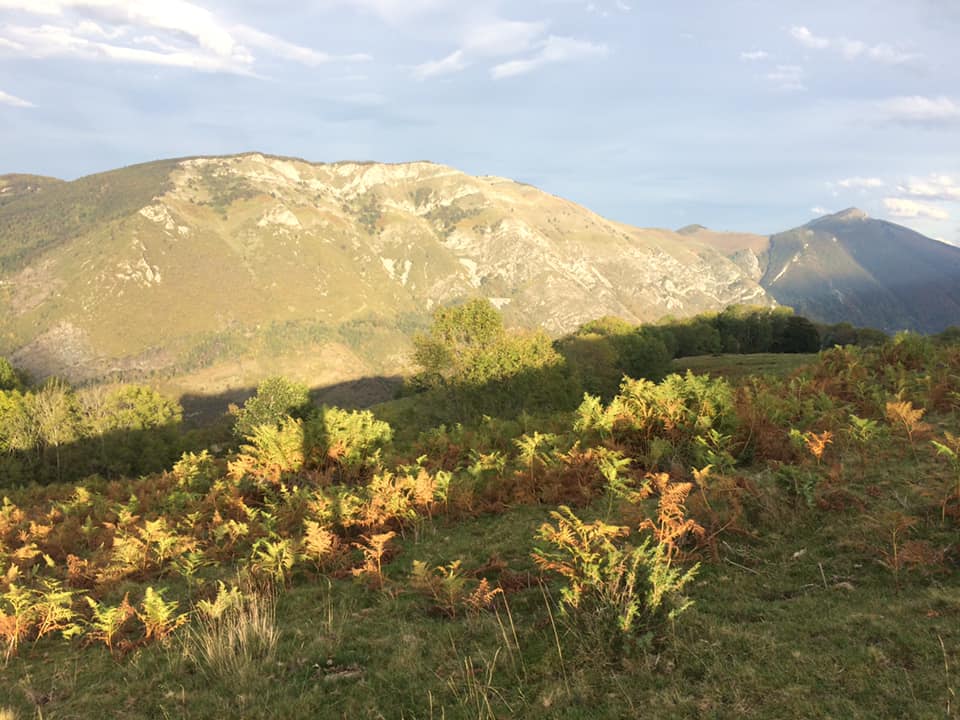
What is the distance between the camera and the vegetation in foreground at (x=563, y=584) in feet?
14.3

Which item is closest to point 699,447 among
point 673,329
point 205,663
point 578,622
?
point 578,622

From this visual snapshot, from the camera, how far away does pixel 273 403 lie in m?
58.3

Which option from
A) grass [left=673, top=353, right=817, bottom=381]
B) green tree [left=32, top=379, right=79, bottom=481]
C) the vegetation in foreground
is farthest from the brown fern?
green tree [left=32, top=379, right=79, bottom=481]

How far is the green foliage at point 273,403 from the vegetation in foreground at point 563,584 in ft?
146

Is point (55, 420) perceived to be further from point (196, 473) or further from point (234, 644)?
point (234, 644)

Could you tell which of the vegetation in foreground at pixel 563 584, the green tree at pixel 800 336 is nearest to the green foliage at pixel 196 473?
the vegetation in foreground at pixel 563 584

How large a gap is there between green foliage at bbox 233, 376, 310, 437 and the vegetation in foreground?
44.5m

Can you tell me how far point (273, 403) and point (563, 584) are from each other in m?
57.5

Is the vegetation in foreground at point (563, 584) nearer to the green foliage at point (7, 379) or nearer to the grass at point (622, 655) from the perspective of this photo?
the grass at point (622, 655)

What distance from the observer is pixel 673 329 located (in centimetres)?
11675

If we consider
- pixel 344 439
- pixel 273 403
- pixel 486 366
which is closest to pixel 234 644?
pixel 344 439

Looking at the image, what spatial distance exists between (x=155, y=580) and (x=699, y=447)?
11.0 m

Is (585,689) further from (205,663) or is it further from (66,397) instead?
(66,397)

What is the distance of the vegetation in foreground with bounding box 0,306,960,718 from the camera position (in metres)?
4.37
